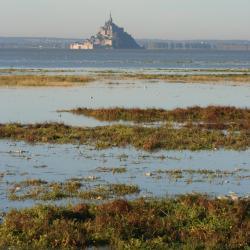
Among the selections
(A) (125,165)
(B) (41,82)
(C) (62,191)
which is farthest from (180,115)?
(B) (41,82)

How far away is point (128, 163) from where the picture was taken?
23.1 meters

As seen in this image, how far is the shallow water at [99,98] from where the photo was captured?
4009 centimetres

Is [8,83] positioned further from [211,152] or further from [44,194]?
[44,194]

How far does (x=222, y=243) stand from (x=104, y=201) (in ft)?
14.5

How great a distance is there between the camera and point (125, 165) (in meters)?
22.7

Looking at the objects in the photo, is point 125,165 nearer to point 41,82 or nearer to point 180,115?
point 180,115

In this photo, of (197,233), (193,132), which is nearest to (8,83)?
(193,132)

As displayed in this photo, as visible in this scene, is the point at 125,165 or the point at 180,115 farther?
the point at 180,115

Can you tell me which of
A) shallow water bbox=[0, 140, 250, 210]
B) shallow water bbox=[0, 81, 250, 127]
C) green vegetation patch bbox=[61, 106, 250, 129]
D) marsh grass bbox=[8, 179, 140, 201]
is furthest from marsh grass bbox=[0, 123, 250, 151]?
marsh grass bbox=[8, 179, 140, 201]

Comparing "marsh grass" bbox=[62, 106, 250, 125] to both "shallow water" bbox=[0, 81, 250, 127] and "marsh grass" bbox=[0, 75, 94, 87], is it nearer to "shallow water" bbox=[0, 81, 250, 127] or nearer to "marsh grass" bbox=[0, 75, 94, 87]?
"shallow water" bbox=[0, 81, 250, 127]

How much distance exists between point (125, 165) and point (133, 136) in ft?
Result: 21.1

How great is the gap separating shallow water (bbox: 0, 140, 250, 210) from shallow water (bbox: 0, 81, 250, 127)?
934 centimetres

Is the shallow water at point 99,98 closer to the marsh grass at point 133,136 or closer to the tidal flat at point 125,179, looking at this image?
the tidal flat at point 125,179

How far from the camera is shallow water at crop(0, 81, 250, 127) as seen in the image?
40.1 m
